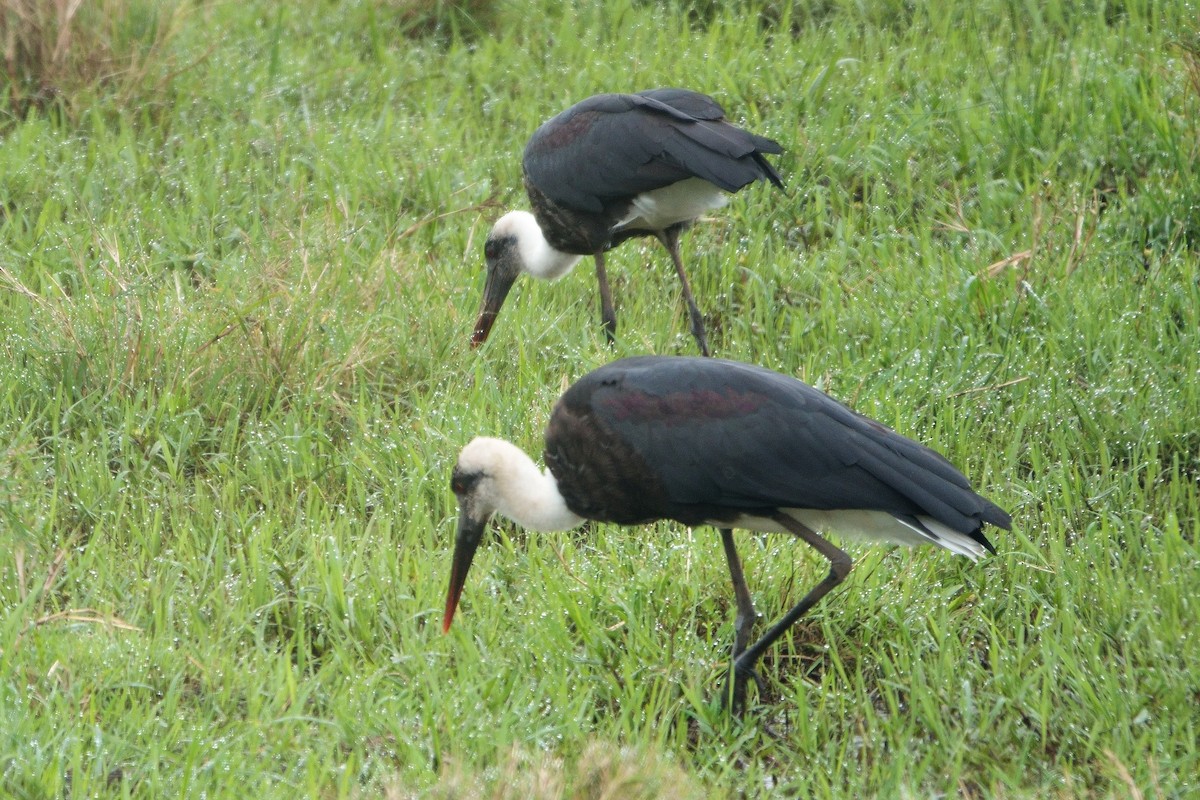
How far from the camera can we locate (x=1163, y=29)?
606 cm

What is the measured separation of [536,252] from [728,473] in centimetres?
204

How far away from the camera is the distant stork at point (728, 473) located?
10.8ft

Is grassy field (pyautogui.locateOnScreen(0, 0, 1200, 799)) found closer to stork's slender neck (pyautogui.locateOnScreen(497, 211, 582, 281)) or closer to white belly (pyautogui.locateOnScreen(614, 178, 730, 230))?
stork's slender neck (pyautogui.locateOnScreen(497, 211, 582, 281))

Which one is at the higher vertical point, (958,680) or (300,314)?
(300,314)

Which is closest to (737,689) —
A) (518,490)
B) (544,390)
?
(518,490)

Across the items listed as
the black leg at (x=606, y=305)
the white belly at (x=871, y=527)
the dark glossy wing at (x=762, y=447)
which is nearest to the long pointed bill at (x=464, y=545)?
the dark glossy wing at (x=762, y=447)

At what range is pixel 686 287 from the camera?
4.98 metres

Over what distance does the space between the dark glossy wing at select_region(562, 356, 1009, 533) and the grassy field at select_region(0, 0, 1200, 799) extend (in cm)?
A: 35

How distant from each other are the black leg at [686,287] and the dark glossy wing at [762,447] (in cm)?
131

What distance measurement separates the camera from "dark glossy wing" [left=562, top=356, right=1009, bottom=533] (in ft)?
10.7

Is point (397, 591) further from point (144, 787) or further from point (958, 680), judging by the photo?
point (958, 680)

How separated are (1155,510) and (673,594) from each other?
1381mm

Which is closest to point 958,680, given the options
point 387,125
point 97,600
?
point 97,600

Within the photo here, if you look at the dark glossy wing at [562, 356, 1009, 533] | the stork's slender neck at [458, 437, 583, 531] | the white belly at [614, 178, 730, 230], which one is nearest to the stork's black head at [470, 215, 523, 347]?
the white belly at [614, 178, 730, 230]
